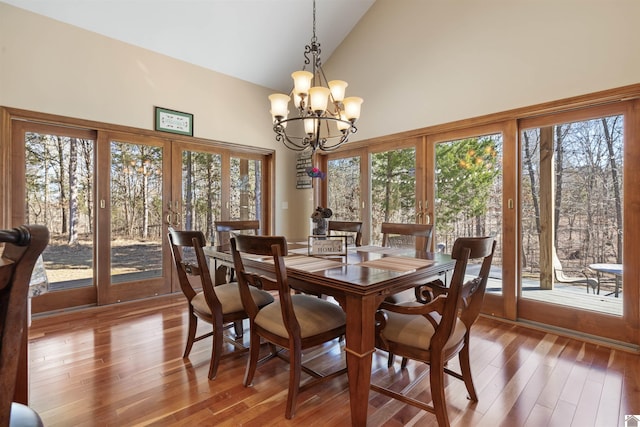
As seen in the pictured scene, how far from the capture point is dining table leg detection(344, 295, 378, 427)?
138cm

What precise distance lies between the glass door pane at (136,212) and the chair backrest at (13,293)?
3.16 metres

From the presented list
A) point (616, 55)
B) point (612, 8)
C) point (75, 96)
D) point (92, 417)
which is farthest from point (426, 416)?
point (75, 96)

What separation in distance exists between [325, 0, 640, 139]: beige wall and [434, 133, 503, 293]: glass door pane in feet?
1.09

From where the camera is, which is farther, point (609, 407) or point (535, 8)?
point (535, 8)

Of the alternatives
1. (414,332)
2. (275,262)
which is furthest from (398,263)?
(275,262)

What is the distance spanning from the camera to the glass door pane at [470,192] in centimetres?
304

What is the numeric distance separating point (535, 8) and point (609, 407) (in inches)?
118

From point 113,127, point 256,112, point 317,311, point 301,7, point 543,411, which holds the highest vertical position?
point 301,7

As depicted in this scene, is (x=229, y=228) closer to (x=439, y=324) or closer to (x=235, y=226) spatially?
(x=235, y=226)

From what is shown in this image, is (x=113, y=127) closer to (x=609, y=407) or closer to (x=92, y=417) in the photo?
(x=92, y=417)

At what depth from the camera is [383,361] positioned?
2.17m

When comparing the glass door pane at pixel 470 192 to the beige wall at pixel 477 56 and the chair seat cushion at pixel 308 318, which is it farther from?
the chair seat cushion at pixel 308 318

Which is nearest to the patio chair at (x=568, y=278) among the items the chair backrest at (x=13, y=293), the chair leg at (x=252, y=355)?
the chair leg at (x=252, y=355)

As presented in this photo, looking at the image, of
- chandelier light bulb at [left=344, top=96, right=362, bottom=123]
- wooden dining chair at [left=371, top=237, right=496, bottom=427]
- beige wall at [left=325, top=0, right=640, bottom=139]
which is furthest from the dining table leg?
beige wall at [left=325, top=0, right=640, bottom=139]
